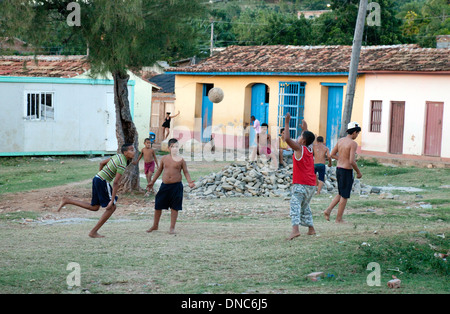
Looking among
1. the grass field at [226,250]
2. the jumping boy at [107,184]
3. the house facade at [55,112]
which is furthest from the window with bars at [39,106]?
the jumping boy at [107,184]

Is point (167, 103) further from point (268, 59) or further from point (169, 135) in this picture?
point (268, 59)

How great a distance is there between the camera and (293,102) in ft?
88.4

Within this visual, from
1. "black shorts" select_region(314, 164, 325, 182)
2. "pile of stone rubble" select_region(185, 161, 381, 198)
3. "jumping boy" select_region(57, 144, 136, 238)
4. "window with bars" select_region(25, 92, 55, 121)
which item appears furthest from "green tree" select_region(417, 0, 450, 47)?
"jumping boy" select_region(57, 144, 136, 238)

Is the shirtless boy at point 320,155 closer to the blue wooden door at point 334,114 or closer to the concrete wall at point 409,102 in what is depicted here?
the concrete wall at point 409,102

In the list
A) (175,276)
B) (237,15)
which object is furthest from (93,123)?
(237,15)

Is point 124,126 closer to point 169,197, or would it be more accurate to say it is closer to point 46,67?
point 169,197

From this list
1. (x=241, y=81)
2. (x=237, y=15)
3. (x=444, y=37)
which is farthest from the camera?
(x=237, y=15)

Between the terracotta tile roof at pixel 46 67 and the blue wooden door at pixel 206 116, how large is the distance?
644 cm

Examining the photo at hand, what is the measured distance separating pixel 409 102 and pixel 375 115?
1.57 m

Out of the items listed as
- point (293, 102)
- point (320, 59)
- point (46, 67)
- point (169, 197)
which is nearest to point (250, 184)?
point (169, 197)

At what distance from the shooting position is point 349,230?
9656 mm

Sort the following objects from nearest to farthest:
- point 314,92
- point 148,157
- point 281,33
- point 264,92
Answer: point 148,157, point 314,92, point 264,92, point 281,33

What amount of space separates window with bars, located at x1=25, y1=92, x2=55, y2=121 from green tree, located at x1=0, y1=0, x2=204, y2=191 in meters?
9.14

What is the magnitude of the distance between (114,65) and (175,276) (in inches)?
308
